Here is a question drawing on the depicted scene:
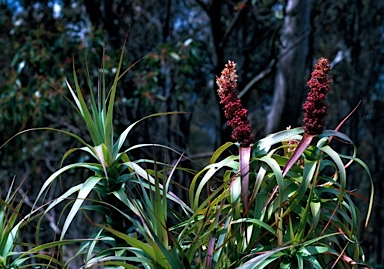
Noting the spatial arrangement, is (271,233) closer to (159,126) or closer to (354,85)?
(159,126)

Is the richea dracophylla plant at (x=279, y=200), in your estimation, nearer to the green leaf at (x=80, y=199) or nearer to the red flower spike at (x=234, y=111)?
the red flower spike at (x=234, y=111)

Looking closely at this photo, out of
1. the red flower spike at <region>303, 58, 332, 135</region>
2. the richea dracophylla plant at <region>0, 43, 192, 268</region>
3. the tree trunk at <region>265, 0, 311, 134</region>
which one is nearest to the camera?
the richea dracophylla plant at <region>0, 43, 192, 268</region>

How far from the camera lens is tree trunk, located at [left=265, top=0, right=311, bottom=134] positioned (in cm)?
475

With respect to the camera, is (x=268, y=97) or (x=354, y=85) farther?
(x=268, y=97)

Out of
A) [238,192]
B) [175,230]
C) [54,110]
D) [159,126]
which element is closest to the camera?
[238,192]

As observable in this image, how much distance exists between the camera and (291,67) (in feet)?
15.7

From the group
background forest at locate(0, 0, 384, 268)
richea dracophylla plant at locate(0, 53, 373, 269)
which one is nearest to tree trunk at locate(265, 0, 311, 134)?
background forest at locate(0, 0, 384, 268)

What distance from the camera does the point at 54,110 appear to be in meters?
5.02

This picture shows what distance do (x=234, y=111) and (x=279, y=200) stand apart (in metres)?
0.26

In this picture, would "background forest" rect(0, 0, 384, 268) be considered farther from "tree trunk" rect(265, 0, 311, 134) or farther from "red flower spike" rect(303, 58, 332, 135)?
"red flower spike" rect(303, 58, 332, 135)

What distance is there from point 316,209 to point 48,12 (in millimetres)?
5473

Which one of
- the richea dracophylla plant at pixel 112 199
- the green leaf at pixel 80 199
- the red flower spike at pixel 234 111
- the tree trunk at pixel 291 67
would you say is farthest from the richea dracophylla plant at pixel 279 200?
the tree trunk at pixel 291 67

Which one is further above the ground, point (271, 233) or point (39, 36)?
point (39, 36)

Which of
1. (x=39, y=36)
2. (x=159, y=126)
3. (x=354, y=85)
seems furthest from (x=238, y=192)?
(x=354, y=85)
